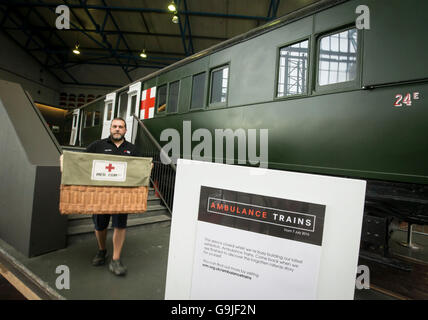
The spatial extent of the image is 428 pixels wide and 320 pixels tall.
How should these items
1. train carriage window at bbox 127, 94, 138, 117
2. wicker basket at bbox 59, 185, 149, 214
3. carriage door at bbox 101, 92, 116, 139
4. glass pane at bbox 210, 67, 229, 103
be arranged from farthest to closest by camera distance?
carriage door at bbox 101, 92, 116, 139 < train carriage window at bbox 127, 94, 138, 117 < glass pane at bbox 210, 67, 229, 103 < wicker basket at bbox 59, 185, 149, 214

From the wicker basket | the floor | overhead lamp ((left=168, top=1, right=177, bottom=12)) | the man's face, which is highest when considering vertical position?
overhead lamp ((left=168, top=1, right=177, bottom=12))

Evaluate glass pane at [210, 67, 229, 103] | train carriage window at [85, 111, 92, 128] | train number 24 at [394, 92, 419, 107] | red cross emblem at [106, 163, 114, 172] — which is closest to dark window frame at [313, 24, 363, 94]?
train number 24 at [394, 92, 419, 107]

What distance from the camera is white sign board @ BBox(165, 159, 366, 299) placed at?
0.86 m

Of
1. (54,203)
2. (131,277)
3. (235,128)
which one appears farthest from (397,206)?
(54,203)

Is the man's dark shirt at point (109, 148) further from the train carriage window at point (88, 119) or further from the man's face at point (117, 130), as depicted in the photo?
the train carriage window at point (88, 119)

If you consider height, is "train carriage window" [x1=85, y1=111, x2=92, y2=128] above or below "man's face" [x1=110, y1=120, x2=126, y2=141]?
above

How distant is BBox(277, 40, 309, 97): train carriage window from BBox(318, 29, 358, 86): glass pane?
20cm

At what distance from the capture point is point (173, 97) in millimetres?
5215

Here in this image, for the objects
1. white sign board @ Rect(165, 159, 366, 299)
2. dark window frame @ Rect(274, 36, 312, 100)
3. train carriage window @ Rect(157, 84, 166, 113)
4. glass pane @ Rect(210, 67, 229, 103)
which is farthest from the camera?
train carriage window @ Rect(157, 84, 166, 113)

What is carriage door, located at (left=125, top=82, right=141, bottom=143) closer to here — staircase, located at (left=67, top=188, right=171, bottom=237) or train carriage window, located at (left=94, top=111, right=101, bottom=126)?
staircase, located at (left=67, top=188, right=171, bottom=237)

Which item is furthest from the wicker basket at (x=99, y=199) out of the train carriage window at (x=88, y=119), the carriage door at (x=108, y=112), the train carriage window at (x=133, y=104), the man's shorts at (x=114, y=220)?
the train carriage window at (x=88, y=119)

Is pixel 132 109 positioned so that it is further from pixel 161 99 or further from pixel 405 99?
pixel 405 99

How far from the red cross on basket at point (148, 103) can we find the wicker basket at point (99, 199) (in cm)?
406

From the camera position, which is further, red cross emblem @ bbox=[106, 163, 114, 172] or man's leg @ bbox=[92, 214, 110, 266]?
man's leg @ bbox=[92, 214, 110, 266]
